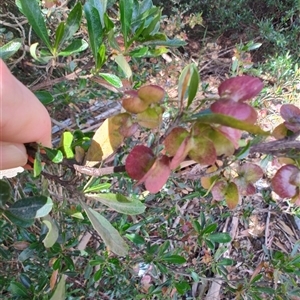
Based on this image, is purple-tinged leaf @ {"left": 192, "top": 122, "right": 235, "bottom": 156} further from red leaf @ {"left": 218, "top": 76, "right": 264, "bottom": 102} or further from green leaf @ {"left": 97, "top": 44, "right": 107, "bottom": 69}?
green leaf @ {"left": 97, "top": 44, "right": 107, "bottom": 69}

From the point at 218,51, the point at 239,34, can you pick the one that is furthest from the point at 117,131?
the point at 239,34

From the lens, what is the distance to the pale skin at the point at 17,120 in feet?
1.47

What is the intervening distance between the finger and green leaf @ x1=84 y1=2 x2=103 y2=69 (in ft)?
1.10

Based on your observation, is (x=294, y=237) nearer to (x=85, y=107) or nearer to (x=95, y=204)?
(x=95, y=204)

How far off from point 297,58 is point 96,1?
2182mm

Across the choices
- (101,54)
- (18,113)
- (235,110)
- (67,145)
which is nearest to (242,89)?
(235,110)

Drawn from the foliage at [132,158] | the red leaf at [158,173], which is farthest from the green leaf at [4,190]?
the red leaf at [158,173]

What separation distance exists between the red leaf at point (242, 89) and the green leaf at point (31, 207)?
357 mm

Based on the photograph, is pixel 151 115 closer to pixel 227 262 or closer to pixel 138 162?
pixel 138 162

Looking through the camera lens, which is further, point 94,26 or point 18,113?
point 94,26

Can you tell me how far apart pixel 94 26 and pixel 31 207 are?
0.41 metres

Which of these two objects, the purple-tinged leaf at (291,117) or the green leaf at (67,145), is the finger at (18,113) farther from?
the purple-tinged leaf at (291,117)

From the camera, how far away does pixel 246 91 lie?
17.6 inches

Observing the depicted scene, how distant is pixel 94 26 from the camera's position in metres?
0.83
